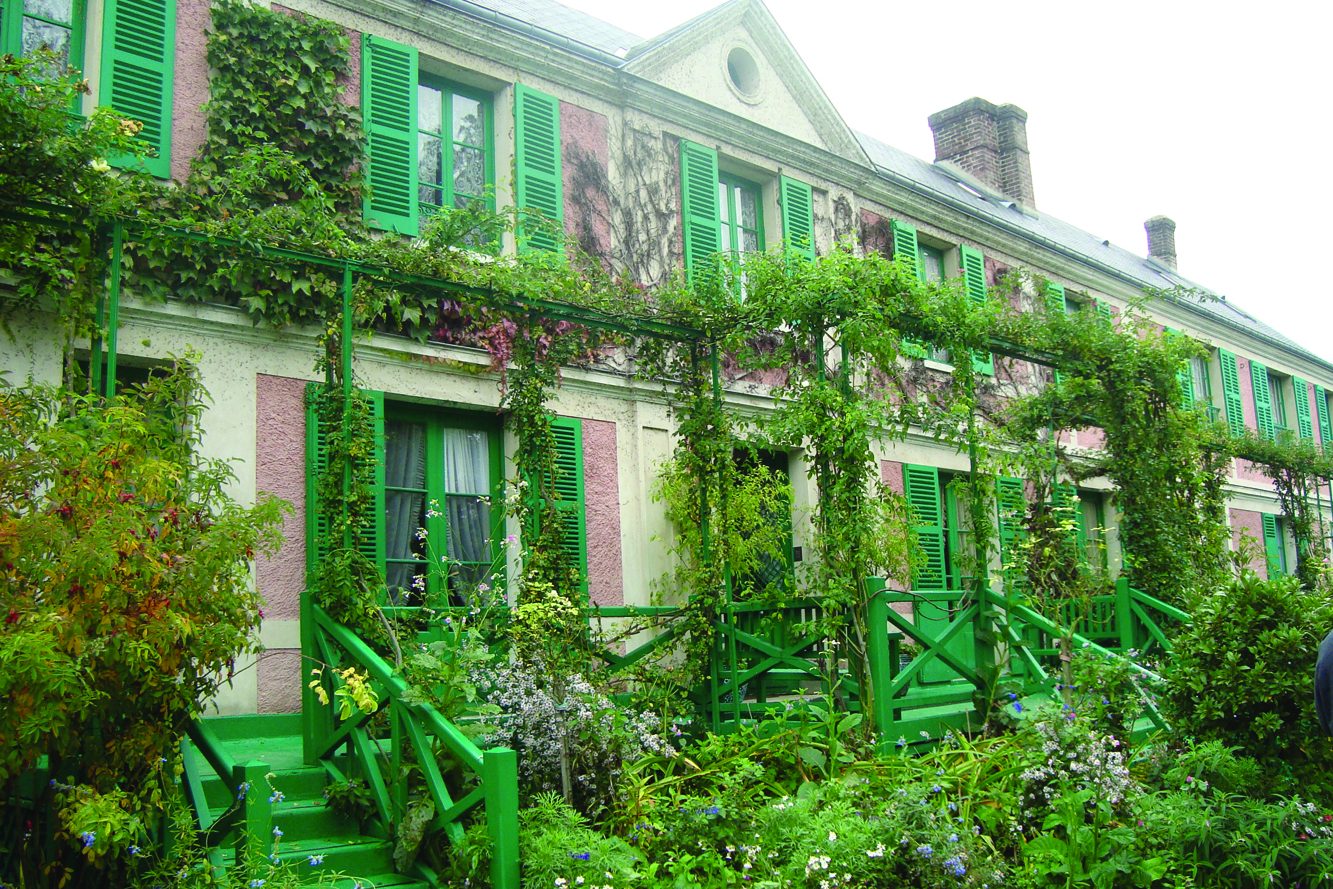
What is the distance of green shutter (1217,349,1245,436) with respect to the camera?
19344mm

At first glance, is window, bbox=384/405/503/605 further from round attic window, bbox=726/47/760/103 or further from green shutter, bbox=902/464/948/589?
green shutter, bbox=902/464/948/589

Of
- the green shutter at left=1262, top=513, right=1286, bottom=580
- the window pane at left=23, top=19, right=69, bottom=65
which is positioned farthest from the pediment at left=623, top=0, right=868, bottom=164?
the green shutter at left=1262, top=513, right=1286, bottom=580

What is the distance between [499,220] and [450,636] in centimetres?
316

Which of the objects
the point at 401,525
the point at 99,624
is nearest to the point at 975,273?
the point at 401,525

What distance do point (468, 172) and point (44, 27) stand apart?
3335 mm

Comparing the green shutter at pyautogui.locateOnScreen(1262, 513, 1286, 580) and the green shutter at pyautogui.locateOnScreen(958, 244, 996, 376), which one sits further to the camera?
the green shutter at pyautogui.locateOnScreen(1262, 513, 1286, 580)

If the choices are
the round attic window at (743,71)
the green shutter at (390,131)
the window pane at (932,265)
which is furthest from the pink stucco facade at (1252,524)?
the green shutter at (390,131)

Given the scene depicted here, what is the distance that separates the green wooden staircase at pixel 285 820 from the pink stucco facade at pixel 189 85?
13.9 ft

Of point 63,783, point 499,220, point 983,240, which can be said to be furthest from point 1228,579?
point 983,240

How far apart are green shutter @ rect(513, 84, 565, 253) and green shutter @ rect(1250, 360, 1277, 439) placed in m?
15.4

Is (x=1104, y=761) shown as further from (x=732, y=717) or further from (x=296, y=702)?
(x=296, y=702)

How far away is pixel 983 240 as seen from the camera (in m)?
15.1

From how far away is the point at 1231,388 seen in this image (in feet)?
64.4

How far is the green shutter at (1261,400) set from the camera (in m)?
20.5
